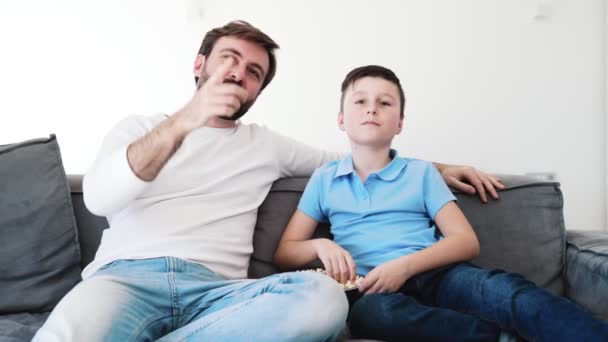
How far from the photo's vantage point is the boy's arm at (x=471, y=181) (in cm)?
137

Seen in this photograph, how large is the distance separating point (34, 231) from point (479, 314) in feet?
3.67

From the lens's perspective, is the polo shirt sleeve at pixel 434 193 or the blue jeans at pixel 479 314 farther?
the polo shirt sleeve at pixel 434 193

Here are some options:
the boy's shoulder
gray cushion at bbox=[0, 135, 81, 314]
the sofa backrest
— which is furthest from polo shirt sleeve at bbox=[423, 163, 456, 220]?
gray cushion at bbox=[0, 135, 81, 314]

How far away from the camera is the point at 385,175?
1.33 metres

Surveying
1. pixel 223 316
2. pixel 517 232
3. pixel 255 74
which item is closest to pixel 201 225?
pixel 223 316

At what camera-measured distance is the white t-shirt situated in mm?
1083

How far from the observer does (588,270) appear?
1222mm

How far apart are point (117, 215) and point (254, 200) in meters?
0.35

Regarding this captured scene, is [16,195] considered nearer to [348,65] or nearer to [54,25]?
[54,25]

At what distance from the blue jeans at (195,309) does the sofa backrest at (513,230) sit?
371 mm

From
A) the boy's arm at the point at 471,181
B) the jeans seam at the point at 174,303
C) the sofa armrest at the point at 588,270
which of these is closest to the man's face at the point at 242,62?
the jeans seam at the point at 174,303

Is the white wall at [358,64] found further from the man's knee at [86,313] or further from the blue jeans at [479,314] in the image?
the man's knee at [86,313]

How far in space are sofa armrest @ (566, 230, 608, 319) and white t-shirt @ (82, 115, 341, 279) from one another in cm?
83

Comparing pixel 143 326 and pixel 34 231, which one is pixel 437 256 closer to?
pixel 143 326
